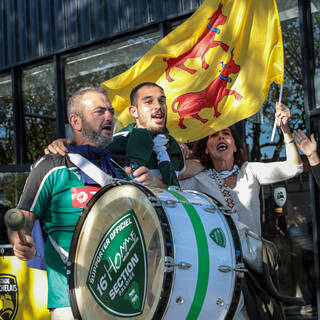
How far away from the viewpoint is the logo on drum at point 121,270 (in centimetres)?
278

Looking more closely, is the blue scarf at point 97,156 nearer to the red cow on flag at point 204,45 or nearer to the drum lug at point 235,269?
the drum lug at point 235,269

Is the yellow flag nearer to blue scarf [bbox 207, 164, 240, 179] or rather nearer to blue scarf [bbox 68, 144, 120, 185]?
blue scarf [bbox 207, 164, 240, 179]

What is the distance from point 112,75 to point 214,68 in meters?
2.75

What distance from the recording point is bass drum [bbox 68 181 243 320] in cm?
269

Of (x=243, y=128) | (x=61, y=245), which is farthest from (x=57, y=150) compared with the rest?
(x=243, y=128)

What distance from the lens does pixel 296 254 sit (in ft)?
22.2

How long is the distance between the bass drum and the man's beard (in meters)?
0.34

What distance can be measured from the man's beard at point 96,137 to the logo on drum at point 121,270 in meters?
0.48

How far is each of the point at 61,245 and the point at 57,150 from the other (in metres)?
0.51

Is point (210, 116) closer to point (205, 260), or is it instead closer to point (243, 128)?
point (243, 128)

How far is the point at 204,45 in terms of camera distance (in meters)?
5.46

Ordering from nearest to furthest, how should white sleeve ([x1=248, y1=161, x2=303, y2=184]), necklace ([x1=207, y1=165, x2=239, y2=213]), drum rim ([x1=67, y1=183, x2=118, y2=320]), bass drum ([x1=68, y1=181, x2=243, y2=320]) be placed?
bass drum ([x1=68, y1=181, x2=243, y2=320]), drum rim ([x1=67, y1=183, x2=118, y2=320]), necklace ([x1=207, y1=165, x2=239, y2=213]), white sleeve ([x1=248, y1=161, x2=303, y2=184])


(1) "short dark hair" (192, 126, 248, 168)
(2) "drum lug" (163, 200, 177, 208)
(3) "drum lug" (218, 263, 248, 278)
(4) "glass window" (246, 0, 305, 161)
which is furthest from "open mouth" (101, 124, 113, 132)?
(4) "glass window" (246, 0, 305, 161)

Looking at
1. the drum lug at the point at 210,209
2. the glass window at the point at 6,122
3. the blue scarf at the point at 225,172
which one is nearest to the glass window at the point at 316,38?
the blue scarf at the point at 225,172
